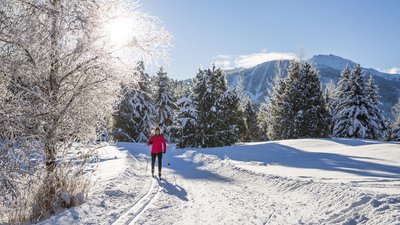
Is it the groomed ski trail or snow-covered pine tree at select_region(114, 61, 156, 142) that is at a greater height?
snow-covered pine tree at select_region(114, 61, 156, 142)

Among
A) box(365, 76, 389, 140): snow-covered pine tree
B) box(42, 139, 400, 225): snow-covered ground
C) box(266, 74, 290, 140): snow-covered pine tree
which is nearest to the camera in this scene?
box(42, 139, 400, 225): snow-covered ground

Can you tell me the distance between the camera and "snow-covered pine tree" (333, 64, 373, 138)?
126 ft

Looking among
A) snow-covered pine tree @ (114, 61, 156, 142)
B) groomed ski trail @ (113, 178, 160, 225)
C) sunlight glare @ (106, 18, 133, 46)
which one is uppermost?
sunlight glare @ (106, 18, 133, 46)

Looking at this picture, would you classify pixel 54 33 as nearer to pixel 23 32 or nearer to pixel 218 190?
pixel 23 32

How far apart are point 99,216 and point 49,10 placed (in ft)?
14.4

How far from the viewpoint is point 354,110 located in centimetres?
3872

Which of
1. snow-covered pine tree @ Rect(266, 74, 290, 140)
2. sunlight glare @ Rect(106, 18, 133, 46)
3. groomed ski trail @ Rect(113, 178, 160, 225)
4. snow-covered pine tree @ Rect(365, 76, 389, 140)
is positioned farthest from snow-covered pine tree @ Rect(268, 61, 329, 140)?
sunlight glare @ Rect(106, 18, 133, 46)

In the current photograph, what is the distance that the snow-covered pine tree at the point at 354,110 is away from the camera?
126 feet

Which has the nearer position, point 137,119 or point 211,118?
point 211,118

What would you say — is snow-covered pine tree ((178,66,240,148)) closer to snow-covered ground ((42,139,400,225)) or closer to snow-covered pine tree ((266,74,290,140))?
snow-covered pine tree ((266,74,290,140))

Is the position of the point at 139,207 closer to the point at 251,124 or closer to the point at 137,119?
the point at 137,119

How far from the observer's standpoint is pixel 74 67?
8.34 m

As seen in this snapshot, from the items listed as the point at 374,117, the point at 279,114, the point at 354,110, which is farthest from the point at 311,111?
the point at 374,117

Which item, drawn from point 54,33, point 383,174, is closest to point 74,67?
point 54,33
